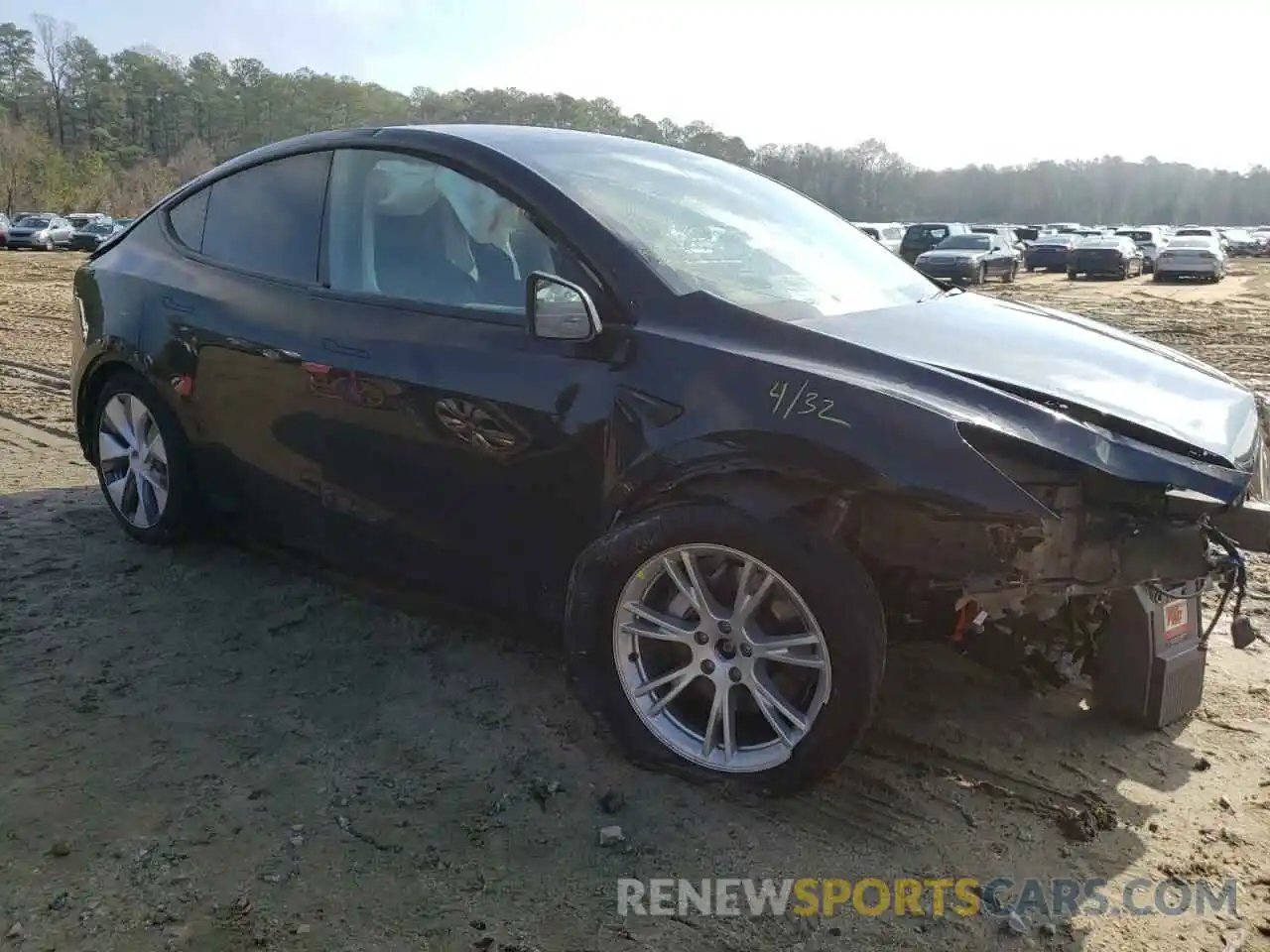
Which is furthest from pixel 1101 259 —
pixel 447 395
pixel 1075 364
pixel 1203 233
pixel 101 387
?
pixel 447 395

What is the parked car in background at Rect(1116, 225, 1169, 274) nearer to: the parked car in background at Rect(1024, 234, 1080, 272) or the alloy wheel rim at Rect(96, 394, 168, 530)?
the parked car in background at Rect(1024, 234, 1080, 272)

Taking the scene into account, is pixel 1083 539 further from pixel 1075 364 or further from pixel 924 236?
pixel 924 236

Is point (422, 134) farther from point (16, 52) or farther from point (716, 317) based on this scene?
point (16, 52)

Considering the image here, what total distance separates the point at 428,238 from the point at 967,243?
97.3ft

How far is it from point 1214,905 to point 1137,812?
14.2 inches

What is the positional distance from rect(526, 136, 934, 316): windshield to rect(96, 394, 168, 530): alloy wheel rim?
2.06 meters

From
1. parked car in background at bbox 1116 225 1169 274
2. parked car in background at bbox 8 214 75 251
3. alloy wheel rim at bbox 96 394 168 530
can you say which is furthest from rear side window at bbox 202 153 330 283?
parked car in background at bbox 8 214 75 251

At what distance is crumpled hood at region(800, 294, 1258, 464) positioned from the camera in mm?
2752

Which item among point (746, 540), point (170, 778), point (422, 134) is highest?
point (422, 134)

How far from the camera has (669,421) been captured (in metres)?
2.83

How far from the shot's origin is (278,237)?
389 cm

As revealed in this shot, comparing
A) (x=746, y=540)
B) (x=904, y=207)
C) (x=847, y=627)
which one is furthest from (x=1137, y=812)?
(x=904, y=207)

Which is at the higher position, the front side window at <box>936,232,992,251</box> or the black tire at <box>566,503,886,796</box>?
the front side window at <box>936,232,992,251</box>

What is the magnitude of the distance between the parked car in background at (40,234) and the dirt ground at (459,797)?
4071 cm
